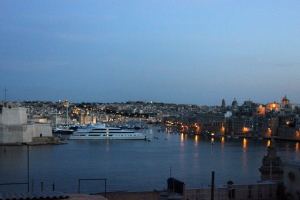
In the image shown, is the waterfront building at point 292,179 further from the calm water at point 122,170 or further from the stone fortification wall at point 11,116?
the stone fortification wall at point 11,116

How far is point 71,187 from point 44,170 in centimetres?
402

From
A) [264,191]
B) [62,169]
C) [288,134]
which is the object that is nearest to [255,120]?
[288,134]

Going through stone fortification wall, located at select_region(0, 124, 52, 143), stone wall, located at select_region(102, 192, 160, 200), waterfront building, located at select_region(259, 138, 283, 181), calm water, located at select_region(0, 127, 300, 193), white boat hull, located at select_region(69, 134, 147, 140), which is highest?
waterfront building, located at select_region(259, 138, 283, 181)

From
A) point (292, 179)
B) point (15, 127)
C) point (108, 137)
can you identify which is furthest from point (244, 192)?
point (108, 137)

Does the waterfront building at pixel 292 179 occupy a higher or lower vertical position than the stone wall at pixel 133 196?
higher

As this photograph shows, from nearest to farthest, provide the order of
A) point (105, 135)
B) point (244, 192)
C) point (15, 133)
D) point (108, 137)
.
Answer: point (244, 192), point (15, 133), point (108, 137), point (105, 135)

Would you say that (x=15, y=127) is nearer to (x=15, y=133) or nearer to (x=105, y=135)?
(x=15, y=133)

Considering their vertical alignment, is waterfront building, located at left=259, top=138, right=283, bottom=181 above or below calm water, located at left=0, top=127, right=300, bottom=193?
above

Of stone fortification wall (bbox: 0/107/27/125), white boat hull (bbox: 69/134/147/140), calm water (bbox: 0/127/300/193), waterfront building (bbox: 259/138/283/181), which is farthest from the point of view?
white boat hull (bbox: 69/134/147/140)

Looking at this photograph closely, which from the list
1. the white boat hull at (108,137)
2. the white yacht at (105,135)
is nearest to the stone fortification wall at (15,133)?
the white boat hull at (108,137)

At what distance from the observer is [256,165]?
667 inches

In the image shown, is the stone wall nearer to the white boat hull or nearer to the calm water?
the calm water

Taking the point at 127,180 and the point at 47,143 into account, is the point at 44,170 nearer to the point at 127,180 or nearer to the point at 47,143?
the point at 127,180

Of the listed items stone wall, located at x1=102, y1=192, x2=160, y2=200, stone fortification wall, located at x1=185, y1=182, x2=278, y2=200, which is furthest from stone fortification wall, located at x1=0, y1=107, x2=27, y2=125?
stone fortification wall, located at x1=185, y1=182, x2=278, y2=200
